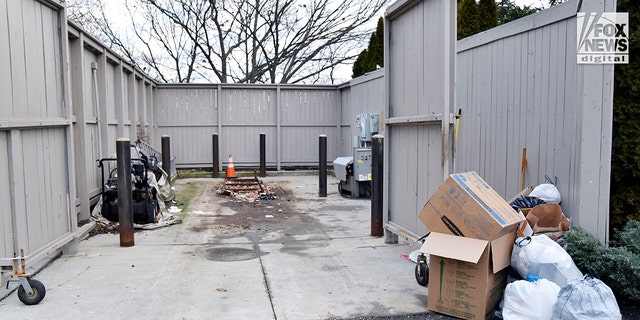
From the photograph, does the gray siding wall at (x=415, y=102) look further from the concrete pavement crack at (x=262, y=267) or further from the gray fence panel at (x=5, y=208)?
the gray fence panel at (x=5, y=208)

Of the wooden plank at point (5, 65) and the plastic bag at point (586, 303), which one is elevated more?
the wooden plank at point (5, 65)

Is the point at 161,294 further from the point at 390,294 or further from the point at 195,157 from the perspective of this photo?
the point at 195,157

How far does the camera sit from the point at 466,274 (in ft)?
11.2

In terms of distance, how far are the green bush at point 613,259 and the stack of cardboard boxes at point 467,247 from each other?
51 cm

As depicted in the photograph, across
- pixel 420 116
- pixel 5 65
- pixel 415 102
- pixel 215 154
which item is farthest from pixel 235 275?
pixel 215 154

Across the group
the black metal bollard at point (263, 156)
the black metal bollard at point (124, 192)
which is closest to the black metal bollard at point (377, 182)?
the black metal bollard at point (124, 192)

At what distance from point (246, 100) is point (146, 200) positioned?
7.91 m

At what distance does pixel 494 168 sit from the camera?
5.33m

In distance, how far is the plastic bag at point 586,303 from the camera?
9.51ft

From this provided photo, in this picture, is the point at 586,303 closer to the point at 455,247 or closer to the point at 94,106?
the point at 455,247

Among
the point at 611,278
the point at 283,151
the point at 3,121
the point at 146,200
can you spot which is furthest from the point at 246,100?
the point at 611,278

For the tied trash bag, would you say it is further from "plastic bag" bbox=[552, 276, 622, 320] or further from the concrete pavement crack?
the concrete pavement crack

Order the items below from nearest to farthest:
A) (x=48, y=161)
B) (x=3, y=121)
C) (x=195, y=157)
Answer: (x=3, y=121) → (x=48, y=161) → (x=195, y=157)

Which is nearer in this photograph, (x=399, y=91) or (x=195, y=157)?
(x=399, y=91)
